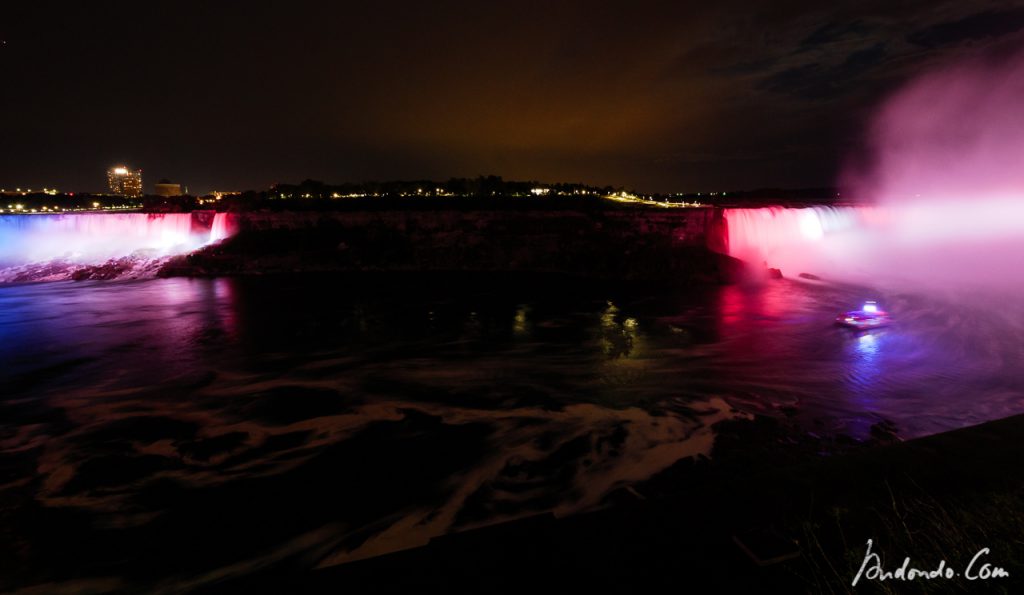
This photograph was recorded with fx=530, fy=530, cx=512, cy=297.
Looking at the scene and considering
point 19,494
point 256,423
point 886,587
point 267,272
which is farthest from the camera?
point 267,272

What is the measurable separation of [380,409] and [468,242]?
1320 inches

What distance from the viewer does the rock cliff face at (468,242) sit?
3944 centimetres

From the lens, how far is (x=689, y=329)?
22609 mm

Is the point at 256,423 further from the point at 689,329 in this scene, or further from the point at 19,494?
the point at 689,329

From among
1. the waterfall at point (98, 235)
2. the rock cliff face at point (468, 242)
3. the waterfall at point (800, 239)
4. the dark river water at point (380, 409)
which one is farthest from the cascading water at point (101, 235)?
the waterfall at point (800, 239)

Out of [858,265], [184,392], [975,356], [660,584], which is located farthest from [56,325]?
[858,265]

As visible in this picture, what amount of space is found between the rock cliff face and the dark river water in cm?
1290

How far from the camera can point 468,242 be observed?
46.6 m

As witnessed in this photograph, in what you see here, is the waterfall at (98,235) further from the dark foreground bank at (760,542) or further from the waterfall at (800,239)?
the dark foreground bank at (760,542)

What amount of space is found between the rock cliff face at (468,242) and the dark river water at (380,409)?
1290 cm

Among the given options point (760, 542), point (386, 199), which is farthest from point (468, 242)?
point (760, 542)

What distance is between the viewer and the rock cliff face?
39.4 metres

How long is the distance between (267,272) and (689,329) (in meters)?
→ 34.1

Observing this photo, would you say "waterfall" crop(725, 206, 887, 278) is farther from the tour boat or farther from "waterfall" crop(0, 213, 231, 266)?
"waterfall" crop(0, 213, 231, 266)
